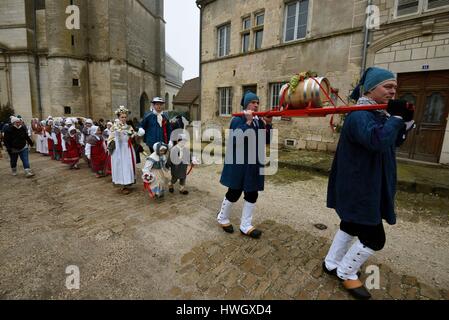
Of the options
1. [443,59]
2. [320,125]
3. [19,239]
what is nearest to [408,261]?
[19,239]

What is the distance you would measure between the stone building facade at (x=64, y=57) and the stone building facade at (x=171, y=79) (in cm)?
1376

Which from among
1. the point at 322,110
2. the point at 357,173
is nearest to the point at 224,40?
the point at 322,110

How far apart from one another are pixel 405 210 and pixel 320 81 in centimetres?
369

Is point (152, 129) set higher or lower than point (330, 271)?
higher

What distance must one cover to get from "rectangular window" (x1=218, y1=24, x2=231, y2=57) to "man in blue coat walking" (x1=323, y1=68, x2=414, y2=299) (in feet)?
40.6

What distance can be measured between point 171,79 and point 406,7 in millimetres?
37551

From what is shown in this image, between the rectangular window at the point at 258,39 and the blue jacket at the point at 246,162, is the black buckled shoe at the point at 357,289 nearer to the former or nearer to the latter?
the blue jacket at the point at 246,162

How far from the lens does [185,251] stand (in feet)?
9.89

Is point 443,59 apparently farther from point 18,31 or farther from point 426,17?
point 18,31

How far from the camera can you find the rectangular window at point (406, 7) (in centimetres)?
700

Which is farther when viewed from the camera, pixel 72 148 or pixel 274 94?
pixel 274 94

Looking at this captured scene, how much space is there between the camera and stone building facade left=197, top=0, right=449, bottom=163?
6.98 metres

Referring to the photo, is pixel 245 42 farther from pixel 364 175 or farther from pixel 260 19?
pixel 364 175

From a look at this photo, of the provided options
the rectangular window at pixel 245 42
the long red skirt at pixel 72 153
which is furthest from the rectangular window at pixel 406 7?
the long red skirt at pixel 72 153
